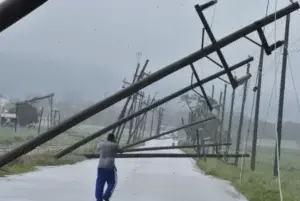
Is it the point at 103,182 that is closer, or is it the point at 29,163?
the point at 103,182

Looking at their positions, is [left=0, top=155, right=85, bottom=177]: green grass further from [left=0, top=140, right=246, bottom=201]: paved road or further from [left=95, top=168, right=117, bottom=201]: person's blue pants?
[left=95, top=168, right=117, bottom=201]: person's blue pants

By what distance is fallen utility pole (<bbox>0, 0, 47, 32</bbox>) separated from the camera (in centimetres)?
226

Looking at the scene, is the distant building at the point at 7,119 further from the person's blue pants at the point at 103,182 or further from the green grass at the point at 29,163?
the person's blue pants at the point at 103,182

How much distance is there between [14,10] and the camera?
7.43ft

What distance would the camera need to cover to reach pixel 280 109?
2359 centimetres

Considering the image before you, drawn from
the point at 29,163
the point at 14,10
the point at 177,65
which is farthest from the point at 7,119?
the point at 14,10

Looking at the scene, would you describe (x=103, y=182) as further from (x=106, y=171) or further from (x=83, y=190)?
(x=83, y=190)

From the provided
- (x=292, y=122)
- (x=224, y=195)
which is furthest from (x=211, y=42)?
(x=292, y=122)

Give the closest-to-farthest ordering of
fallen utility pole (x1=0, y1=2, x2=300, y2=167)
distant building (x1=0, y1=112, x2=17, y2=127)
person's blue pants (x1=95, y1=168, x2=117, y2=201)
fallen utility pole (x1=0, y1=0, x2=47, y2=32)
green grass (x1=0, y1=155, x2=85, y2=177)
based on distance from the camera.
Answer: fallen utility pole (x1=0, y1=0, x2=47, y2=32) → fallen utility pole (x1=0, y1=2, x2=300, y2=167) → person's blue pants (x1=95, y1=168, x2=117, y2=201) → green grass (x1=0, y1=155, x2=85, y2=177) → distant building (x1=0, y1=112, x2=17, y2=127)

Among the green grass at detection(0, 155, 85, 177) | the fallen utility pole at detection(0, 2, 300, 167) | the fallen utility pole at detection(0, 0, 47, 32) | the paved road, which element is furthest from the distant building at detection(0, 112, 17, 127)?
the fallen utility pole at detection(0, 0, 47, 32)

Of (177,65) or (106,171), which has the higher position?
(177,65)

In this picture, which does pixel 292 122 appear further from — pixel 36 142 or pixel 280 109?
pixel 36 142

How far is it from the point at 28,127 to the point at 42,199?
6746 cm

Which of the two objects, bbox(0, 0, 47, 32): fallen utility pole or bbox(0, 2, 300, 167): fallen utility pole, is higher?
bbox(0, 2, 300, 167): fallen utility pole
